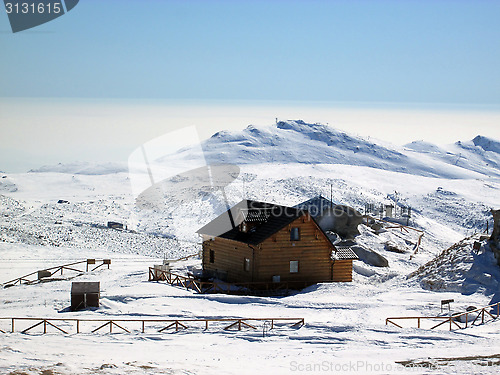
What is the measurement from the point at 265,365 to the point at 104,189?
90126 millimetres

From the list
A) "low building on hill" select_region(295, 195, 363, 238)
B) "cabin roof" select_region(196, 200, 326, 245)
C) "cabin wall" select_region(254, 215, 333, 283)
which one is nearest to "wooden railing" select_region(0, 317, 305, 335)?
"cabin wall" select_region(254, 215, 333, 283)

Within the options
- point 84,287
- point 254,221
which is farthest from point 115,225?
point 84,287

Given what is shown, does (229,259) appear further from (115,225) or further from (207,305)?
(115,225)

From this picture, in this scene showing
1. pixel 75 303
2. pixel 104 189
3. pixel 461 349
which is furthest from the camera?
pixel 104 189

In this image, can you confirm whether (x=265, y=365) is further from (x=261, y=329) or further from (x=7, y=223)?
(x=7, y=223)

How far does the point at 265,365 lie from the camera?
2000cm

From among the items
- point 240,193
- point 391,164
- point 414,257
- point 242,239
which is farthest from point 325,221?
point 391,164

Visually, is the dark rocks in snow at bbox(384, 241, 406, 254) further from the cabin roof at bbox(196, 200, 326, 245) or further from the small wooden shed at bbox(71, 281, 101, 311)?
the small wooden shed at bbox(71, 281, 101, 311)

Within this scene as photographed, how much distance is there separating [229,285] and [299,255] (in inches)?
184

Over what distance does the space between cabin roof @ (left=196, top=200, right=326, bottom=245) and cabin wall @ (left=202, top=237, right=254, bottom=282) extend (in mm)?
479

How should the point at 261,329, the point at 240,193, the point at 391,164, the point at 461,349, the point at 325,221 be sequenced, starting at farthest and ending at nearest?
1. the point at 391,164
2. the point at 240,193
3. the point at 325,221
4. the point at 261,329
5. the point at 461,349

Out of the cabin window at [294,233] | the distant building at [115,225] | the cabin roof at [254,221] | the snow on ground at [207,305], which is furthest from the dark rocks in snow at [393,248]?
the distant building at [115,225]

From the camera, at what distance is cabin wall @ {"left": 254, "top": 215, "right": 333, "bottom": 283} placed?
36.9 metres

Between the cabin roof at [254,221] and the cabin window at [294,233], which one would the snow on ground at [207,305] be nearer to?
the cabin window at [294,233]
